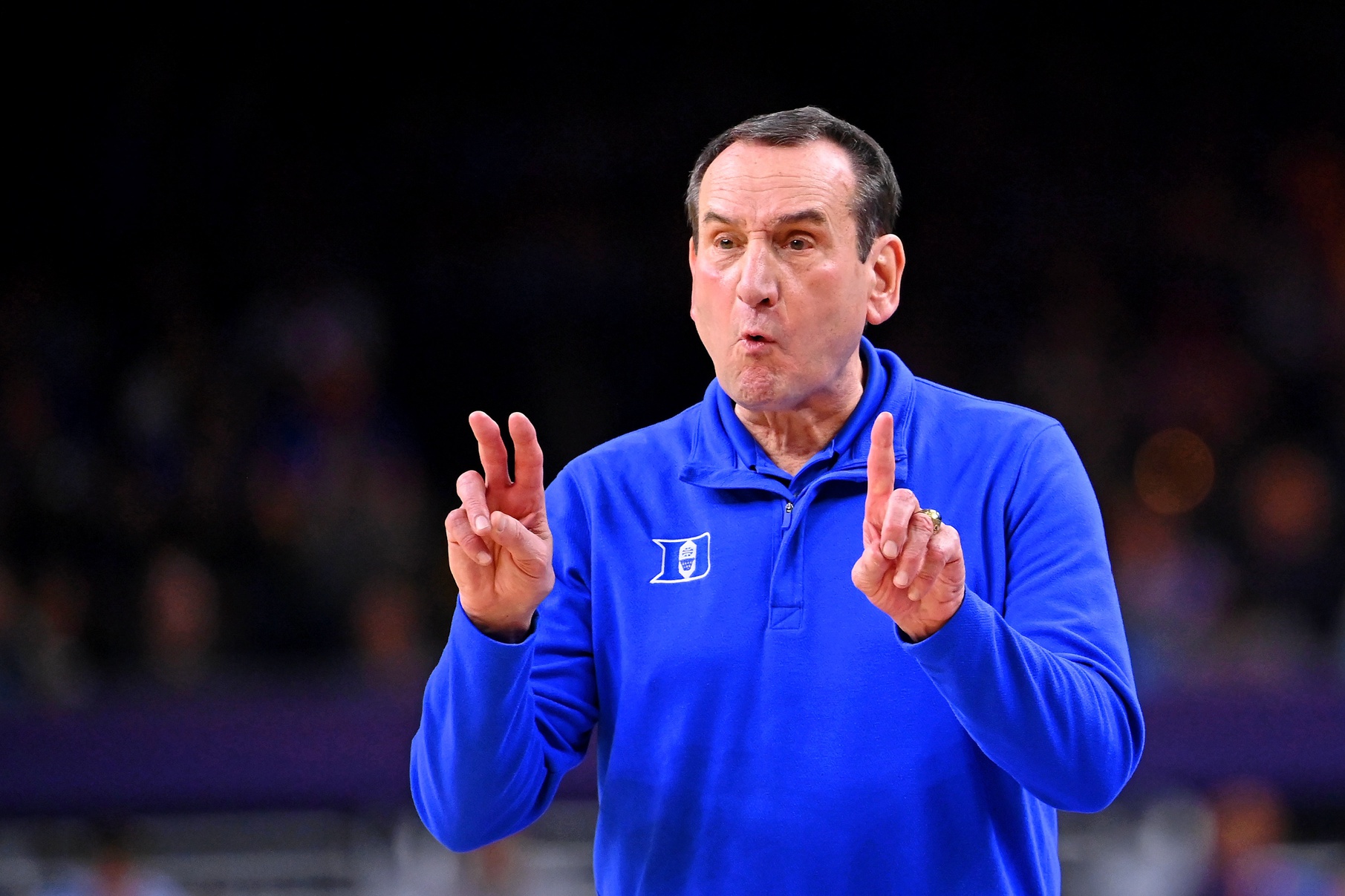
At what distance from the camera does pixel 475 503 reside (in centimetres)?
189

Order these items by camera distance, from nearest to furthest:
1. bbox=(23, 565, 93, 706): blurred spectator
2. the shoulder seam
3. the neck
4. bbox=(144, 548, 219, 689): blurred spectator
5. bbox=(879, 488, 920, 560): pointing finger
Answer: bbox=(879, 488, 920, 560): pointing finger
the shoulder seam
the neck
bbox=(23, 565, 93, 706): blurred spectator
bbox=(144, 548, 219, 689): blurred spectator

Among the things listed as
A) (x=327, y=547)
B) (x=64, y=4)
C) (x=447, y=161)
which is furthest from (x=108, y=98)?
(x=327, y=547)

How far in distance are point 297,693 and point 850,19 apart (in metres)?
5.87

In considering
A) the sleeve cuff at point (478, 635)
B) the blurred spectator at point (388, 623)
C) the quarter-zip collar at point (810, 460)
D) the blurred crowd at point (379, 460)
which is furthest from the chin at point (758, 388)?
the blurred spectator at point (388, 623)

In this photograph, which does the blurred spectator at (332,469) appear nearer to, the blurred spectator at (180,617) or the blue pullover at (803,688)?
the blurred spectator at (180,617)

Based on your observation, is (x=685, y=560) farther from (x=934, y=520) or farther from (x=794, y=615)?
(x=934, y=520)

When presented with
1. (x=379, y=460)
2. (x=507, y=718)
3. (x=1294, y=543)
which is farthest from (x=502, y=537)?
(x=379, y=460)

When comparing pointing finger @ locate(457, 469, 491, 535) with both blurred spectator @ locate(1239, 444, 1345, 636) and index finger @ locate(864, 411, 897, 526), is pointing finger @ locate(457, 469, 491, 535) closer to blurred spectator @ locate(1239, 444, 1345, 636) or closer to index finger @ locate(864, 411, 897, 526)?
index finger @ locate(864, 411, 897, 526)

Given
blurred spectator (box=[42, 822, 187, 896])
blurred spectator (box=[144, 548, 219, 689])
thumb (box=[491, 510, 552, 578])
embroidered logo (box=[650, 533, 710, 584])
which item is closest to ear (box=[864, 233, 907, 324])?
embroidered logo (box=[650, 533, 710, 584])

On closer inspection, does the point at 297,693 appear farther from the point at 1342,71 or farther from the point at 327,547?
the point at 1342,71

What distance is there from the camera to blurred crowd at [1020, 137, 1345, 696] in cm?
650

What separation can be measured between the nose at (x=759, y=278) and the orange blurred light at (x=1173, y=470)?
550 cm

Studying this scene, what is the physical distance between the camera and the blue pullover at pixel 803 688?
1.91 metres

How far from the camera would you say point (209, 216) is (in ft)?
27.7
